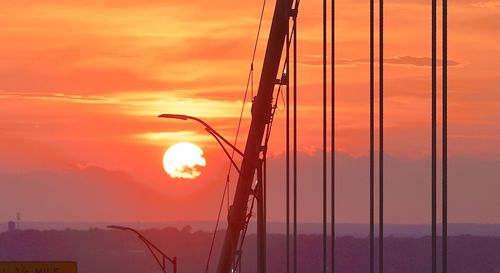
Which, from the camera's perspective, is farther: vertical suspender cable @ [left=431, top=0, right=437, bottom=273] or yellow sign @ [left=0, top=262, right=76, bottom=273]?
yellow sign @ [left=0, top=262, right=76, bottom=273]

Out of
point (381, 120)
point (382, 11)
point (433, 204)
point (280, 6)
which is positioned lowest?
point (433, 204)

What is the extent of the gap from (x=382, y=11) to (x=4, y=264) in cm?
3396

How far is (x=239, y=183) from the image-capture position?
6269 centimetres

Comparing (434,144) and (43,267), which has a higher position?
(43,267)

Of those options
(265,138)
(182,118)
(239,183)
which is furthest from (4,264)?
(182,118)

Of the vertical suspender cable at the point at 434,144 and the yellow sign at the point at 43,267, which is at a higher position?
the yellow sign at the point at 43,267

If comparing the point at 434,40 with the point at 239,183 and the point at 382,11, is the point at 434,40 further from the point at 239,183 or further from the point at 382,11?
the point at 239,183

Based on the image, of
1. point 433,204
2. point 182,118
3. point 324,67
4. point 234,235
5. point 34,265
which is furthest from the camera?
point 34,265

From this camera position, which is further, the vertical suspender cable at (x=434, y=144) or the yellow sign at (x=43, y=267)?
the yellow sign at (x=43, y=267)

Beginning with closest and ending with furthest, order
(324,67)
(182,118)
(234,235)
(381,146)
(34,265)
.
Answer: (381,146) < (182,118) < (324,67) < (234,235) < (34,265)

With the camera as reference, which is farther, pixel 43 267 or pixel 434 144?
pixel 43 267

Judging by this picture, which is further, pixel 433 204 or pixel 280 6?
pixel 280 6

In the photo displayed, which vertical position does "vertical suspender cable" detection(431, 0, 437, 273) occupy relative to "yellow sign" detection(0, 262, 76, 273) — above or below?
below

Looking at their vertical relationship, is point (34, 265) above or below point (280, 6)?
below
